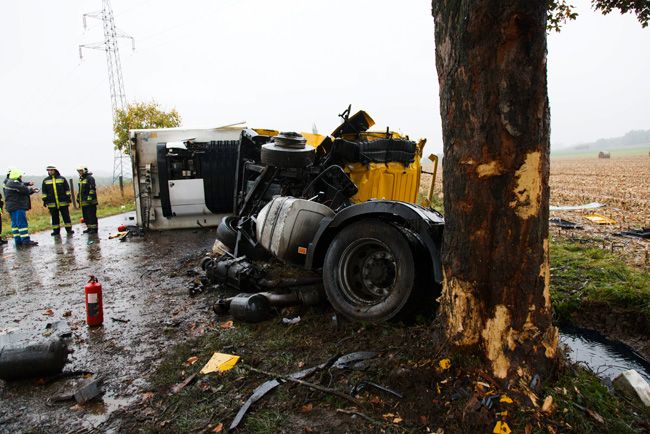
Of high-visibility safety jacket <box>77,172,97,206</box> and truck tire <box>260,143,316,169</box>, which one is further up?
truck tire <box>260,143,316,169</box>

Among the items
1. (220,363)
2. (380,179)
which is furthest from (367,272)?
(380,179)

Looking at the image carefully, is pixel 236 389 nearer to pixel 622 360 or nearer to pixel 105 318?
pixel 105 318

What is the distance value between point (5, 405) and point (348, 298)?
265 centimetres

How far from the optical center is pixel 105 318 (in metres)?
4.90

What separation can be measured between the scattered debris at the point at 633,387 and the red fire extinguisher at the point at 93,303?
15.0 ft

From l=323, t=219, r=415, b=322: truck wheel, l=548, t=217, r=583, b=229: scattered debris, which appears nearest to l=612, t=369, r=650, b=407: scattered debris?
l=323, t=219, r=415, b=322: truck wheel

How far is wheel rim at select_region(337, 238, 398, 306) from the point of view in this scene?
3.82 metres

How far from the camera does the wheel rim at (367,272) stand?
382 centimetres

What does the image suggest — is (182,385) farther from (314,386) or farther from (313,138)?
(313,138)

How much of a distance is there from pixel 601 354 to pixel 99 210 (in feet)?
60.8

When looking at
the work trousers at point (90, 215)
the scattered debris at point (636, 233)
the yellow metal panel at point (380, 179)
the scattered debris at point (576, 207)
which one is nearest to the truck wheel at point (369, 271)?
the yellow metal panel at point (380, 179)

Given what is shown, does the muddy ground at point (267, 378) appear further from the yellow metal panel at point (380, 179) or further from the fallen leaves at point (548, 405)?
the yellow metal panel at point (380, 179)

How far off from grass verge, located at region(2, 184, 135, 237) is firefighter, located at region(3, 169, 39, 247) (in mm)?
2192

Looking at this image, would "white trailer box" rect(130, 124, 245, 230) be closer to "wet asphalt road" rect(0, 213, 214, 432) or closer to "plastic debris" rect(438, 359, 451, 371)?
"wet asphalt road" rect(0, 213, 214, 432)
